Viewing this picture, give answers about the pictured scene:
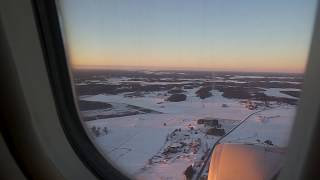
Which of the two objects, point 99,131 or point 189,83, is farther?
point 99,131

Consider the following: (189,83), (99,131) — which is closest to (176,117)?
(189,83)

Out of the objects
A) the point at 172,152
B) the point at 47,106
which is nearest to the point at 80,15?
the point at 47,106

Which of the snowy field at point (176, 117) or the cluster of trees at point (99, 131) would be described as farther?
the cluster of trees at point (99, 131)

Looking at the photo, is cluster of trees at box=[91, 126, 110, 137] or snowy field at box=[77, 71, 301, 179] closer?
snowy field at box=[77, 71, 301, 179]

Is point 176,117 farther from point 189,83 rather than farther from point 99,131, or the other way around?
point 99,131

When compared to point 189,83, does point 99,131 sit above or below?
below

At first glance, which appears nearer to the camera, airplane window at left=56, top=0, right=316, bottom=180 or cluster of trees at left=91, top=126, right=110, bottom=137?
airplane window at left=56, top=0, right=316, bottom=180
